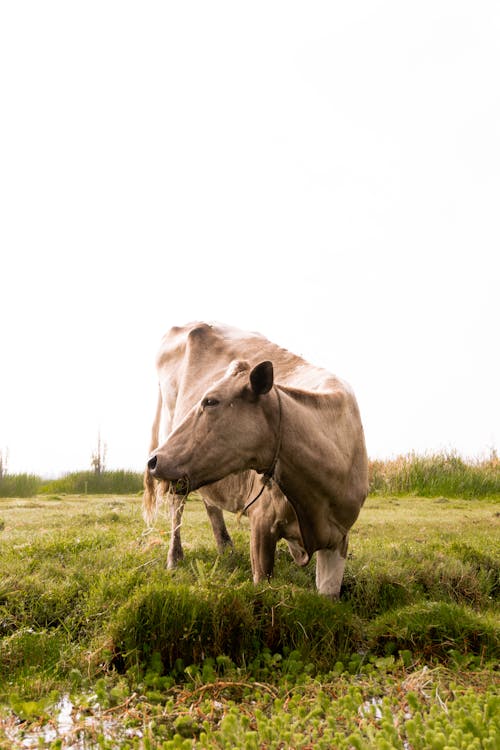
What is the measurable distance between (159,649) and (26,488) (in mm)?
17510

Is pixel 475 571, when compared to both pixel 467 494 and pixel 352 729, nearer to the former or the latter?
pixel 352 729

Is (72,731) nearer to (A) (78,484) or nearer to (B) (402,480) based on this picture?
(B) (402,480)

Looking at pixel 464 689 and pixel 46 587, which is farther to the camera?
pixel 46 587

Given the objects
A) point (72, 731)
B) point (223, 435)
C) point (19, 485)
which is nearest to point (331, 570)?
point (223, 435)

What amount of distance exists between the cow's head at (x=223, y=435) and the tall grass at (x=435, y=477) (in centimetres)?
1399

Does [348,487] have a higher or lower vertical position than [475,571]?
higher

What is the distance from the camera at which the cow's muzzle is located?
4461mm

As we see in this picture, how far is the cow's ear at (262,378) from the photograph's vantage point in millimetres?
4582

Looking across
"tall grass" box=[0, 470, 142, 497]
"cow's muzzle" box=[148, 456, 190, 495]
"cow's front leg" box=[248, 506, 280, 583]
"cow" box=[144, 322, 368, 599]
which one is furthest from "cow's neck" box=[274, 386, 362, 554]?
"tall grass" box=[0, 470, 142, 497]

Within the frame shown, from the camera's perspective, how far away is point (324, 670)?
4.53m

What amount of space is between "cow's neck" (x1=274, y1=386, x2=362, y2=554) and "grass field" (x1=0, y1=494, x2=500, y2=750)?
1.97 feet

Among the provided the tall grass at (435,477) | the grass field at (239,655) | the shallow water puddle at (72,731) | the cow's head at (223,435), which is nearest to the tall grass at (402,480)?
the tall grass at (435,477)

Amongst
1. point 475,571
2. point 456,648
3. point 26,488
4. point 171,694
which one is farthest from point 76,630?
point 26,488

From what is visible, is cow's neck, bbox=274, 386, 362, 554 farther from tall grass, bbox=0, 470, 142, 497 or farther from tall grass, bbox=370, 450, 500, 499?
tall grass, bbox=0, 470, 142, 497
